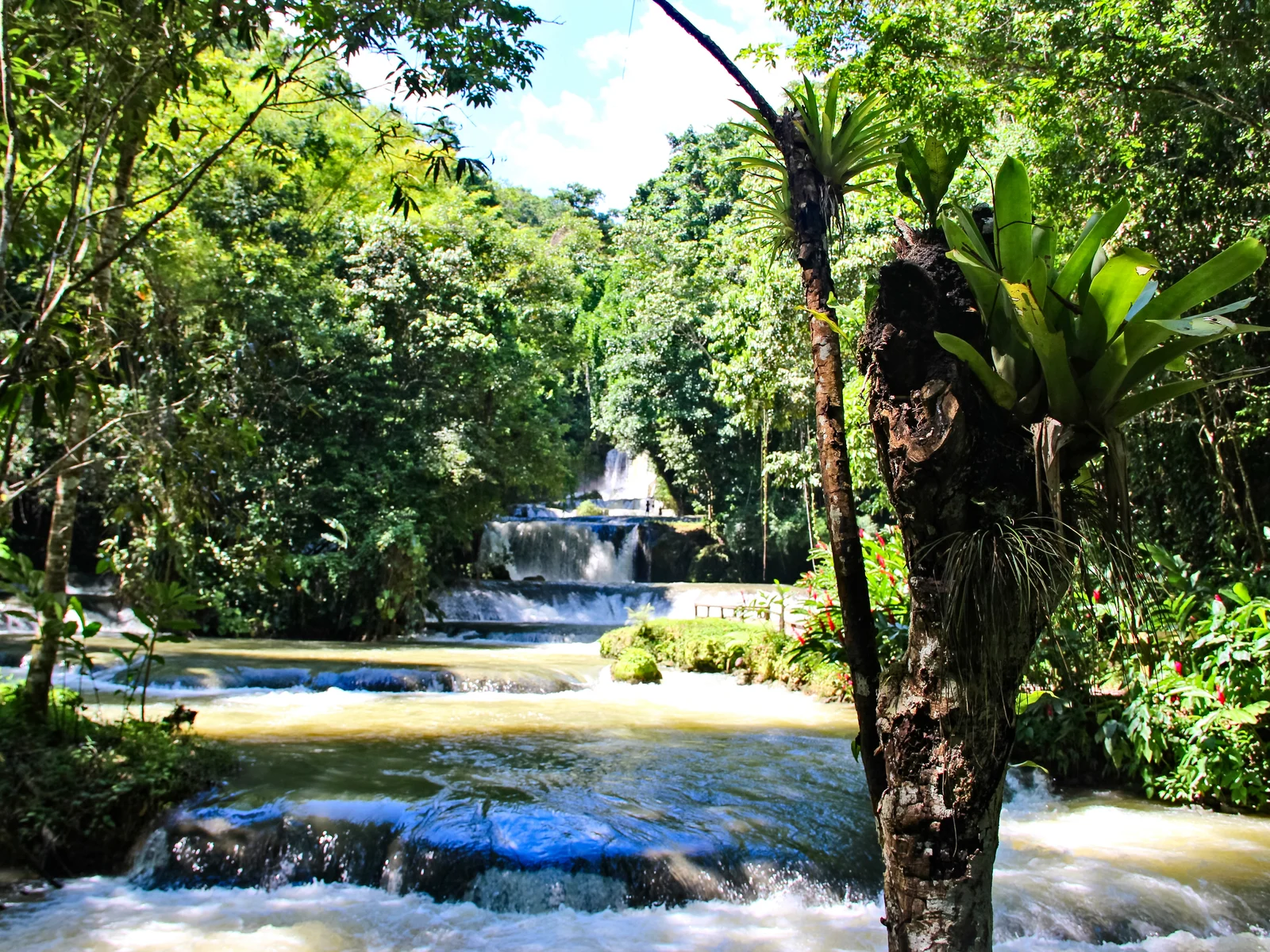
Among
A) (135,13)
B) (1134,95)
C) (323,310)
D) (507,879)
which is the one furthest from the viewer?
(323,310)

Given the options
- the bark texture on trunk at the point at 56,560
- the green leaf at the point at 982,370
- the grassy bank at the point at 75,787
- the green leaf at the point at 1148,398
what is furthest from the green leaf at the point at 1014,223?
the grassy bank at the point at 75,787

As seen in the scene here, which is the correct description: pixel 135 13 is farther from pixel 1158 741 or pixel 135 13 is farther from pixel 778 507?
pixel 778 507

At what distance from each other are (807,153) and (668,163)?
3653 centimetres

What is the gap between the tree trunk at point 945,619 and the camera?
2.26 m

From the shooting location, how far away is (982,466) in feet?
7.72

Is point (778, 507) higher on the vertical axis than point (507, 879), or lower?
higher

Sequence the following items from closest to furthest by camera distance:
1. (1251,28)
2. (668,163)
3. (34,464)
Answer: (1251,28)
(34,464)
(668,163)

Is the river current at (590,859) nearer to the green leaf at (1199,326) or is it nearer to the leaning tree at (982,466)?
the leaning tree at (982,466)

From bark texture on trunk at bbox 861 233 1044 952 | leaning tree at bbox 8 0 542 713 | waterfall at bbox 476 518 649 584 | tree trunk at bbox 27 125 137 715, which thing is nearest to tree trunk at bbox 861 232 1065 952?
bark texture on trunk at bbox 861 233 1044 952

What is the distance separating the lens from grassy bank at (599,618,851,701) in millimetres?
12609

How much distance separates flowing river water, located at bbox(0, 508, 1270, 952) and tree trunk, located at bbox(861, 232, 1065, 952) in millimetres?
3261

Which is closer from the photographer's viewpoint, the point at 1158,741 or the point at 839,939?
the point at 839,939

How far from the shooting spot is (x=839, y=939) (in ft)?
17.4

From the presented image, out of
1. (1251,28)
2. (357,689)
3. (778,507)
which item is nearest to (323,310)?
(357,689)
